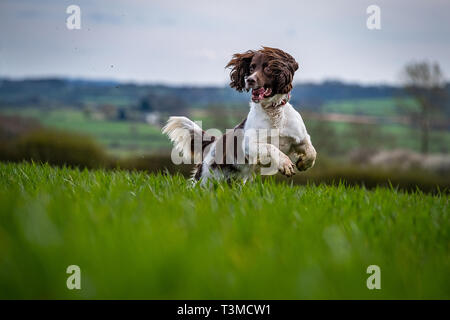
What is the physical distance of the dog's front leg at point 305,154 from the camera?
5.73 m

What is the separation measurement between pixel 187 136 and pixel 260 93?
1.20 metres

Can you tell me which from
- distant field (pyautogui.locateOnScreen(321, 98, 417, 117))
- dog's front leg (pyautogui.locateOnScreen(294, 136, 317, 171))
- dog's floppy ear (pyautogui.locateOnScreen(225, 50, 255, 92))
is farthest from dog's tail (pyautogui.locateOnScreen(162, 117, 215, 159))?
distant field (pyautogui.locateOnScreen(321, 98, 417, 117))

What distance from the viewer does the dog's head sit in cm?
543

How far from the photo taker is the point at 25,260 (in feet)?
7.89

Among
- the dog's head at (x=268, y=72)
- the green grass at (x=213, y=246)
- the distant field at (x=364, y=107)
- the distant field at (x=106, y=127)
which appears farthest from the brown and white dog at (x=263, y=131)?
the distant field at (x=364, y=107)

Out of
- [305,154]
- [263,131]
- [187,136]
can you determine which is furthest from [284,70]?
[187,136]

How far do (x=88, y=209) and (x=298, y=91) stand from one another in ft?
91.3

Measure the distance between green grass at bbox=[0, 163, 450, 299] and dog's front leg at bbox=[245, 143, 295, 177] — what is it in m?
1.05

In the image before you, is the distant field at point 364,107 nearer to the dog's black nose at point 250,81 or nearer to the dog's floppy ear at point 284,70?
the dog's floppy ear at point 284,70

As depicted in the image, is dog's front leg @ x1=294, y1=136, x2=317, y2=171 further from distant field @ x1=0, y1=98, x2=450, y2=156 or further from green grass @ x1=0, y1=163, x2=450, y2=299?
distant field @ x1=0, y1=98, x2=450, y2=156

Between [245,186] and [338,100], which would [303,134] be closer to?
[245,186]

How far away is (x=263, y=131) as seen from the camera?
5504 mm

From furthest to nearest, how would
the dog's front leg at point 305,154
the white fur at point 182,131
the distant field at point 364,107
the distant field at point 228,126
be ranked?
the distant field at point 364,107
the distant field at point 228,126
the white fur at point 182,131
the dog's front leg at point 305,154

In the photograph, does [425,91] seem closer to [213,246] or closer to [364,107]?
[364,107]
